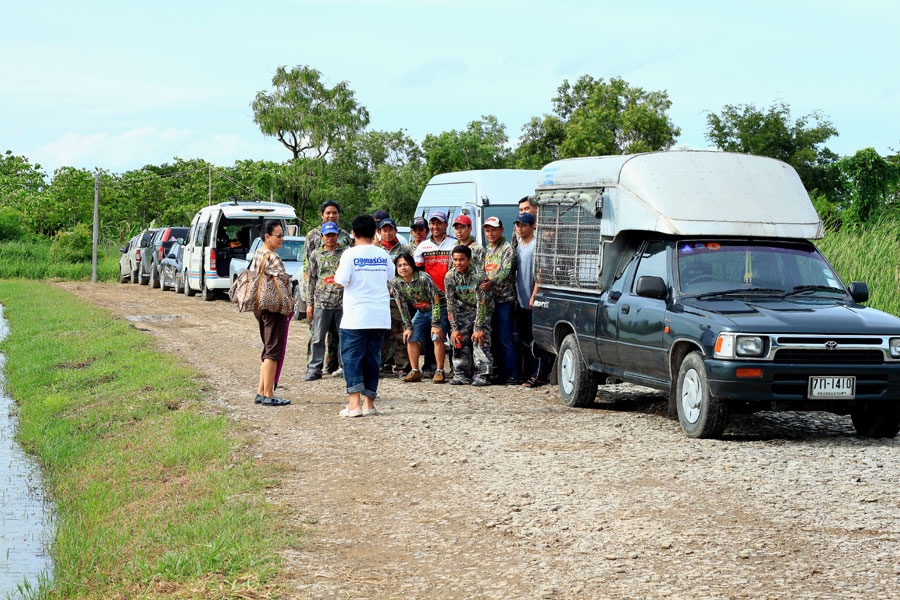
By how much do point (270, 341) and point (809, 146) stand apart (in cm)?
5116

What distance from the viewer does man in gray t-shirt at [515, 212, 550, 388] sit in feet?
42.7

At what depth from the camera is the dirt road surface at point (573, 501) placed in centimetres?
558

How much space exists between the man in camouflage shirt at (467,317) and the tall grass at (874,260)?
6820mm

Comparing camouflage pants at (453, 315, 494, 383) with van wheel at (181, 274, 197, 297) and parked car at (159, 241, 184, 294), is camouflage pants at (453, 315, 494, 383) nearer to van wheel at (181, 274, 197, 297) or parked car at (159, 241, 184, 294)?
van wheel at (181, 274, 197, 297)

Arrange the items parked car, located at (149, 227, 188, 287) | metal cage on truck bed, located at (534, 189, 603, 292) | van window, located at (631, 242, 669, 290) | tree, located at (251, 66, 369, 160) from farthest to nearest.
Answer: tree, located at (251, 66, 369, 160)
parked car, located at (149, 227, 188, 287)
metal cage on truck bed, located at (534, 189, 603, 292)
van window, located at (631, 242, 669, 290)

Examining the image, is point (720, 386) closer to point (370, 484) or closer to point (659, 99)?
point (370, 484)

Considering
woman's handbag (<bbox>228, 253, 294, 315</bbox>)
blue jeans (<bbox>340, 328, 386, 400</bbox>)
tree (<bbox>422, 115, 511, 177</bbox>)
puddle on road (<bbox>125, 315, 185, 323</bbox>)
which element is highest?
tree (<bbox>422, 115, 511, 177</bbox>)

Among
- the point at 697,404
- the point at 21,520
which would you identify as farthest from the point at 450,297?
the point at 21,520

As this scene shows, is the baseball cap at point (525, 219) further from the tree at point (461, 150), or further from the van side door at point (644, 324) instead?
the tree at point (461, 150)

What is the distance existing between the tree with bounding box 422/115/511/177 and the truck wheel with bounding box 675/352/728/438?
47029 millimetres

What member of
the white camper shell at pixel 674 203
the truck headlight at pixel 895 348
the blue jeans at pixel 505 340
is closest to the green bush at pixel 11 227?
the blue jeans at pixel 505 340

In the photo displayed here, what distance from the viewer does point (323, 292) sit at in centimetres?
1282

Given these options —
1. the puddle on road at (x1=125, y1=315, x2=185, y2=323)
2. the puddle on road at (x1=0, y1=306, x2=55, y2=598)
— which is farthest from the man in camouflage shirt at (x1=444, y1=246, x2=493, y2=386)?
the puddle on road at (x1=125, y1=315, x2=185, y2=323)

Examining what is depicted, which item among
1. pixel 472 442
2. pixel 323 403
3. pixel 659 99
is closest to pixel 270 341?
pixel 323 403
